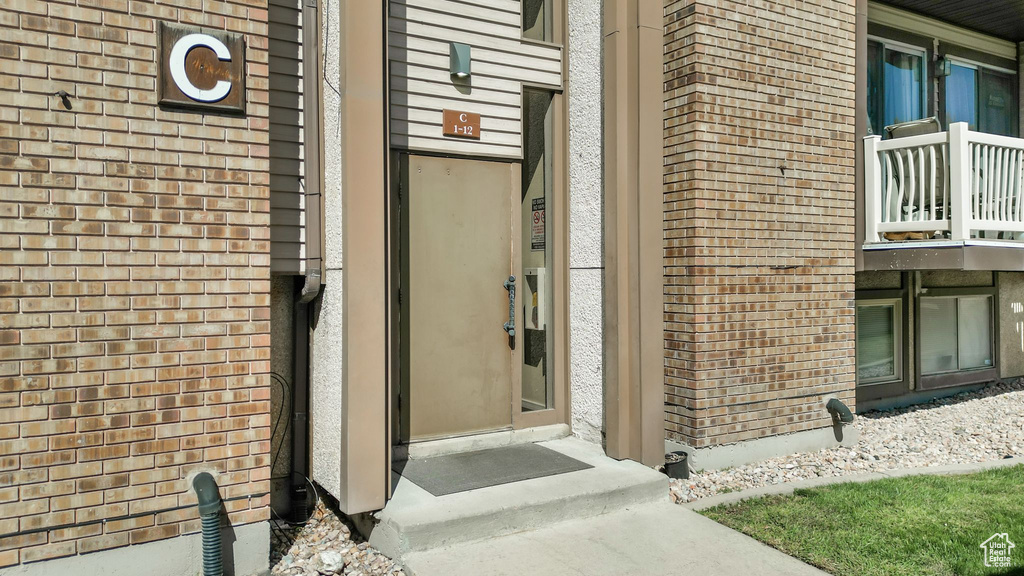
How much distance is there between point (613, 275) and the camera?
521 cm

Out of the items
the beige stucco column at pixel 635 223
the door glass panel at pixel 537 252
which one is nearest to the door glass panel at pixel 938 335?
the beige stucco column at pixel 635 223

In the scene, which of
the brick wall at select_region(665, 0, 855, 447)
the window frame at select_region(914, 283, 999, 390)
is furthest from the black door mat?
the window frame at select_region(914, 283, 999, 390)

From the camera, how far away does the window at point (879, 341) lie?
803 centimetres

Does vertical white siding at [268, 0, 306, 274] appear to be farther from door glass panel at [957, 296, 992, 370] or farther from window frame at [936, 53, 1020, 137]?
door glass panel at [957, 296, 992, 370]

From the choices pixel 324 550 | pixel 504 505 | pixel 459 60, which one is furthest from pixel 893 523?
pixel 459 60

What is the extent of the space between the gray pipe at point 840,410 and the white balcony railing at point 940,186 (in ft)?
5.52

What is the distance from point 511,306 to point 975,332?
281 inches

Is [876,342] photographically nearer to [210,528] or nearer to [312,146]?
[312,146]

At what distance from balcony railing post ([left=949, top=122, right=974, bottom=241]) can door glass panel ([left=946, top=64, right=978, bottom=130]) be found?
331 cm

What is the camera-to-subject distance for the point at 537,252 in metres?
5.72

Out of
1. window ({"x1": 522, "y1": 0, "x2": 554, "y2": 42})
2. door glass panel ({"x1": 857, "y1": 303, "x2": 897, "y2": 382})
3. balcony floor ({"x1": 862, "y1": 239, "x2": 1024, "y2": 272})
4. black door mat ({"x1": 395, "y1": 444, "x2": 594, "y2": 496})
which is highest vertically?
window ({"x1": 522, "y1": 0, "x2": 554, "y2": 42})

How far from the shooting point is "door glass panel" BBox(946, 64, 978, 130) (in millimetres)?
9172

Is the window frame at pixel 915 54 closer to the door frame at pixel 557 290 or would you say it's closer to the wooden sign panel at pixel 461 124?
the door frame at pixel 557 290

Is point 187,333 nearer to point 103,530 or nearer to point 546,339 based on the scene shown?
point 103,530
